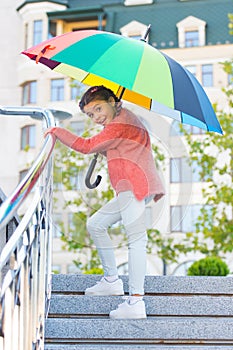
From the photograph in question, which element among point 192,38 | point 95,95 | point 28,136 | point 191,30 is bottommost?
point 95,95

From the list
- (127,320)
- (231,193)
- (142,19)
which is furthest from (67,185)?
(142,19)

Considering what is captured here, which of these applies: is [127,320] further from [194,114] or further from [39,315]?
[194,114]

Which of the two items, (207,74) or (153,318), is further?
(207,74)

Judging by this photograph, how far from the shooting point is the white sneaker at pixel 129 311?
3968 mm

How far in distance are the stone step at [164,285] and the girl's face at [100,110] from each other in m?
1.11

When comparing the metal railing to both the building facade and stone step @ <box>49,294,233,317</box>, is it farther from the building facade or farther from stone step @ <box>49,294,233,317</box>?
the building facade

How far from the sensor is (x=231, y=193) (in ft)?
41.4

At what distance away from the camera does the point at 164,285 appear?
15.0ft

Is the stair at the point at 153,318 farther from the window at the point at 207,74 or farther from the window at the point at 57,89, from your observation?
the window at the point at 57,89

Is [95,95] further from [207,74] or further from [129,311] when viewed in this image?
[207,74]

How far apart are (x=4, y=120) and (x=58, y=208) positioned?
23682mm

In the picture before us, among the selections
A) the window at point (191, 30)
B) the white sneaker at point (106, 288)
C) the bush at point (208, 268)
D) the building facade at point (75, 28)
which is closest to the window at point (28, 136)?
the building facade at point (75, 28)

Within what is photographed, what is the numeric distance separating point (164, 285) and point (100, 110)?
1236 millimetres

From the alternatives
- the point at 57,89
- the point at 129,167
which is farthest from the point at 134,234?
the point at 57,89
